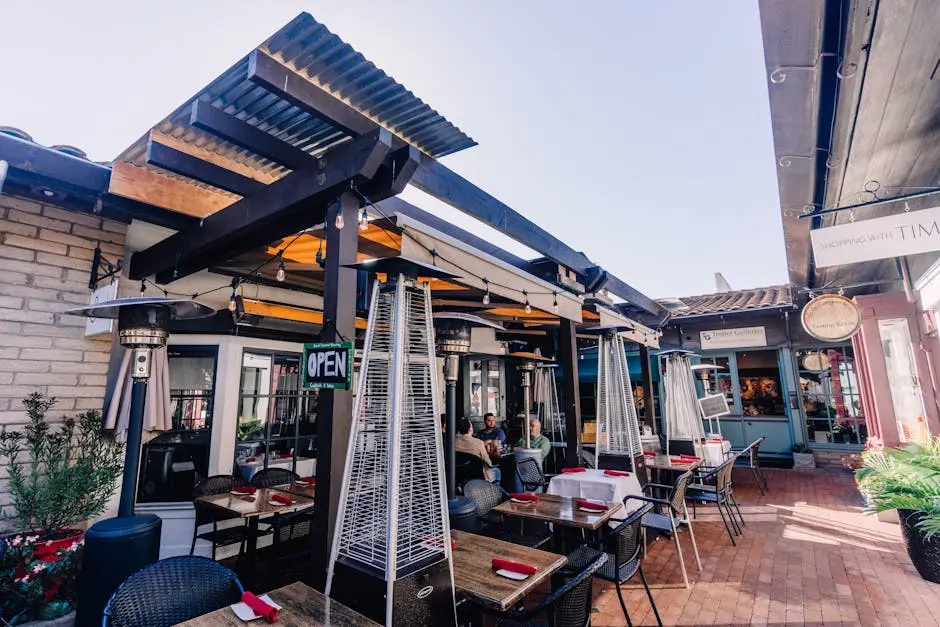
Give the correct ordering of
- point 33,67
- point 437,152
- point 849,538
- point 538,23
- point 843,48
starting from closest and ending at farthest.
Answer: point 843,48
point 437,152
point 33,67
point 849,538
point 538,23

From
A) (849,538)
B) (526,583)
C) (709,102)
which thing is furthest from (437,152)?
(849,538)

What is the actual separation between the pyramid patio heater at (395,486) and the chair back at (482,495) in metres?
1.43

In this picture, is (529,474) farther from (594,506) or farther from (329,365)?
(329,365)

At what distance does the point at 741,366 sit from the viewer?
10.4 meters

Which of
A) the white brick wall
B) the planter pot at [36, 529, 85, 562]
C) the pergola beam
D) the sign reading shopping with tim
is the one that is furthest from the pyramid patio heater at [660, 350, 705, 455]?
the white brick wall

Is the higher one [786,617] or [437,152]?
[437,152]

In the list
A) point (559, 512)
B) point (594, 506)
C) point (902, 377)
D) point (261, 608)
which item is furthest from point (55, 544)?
point (902, 377)

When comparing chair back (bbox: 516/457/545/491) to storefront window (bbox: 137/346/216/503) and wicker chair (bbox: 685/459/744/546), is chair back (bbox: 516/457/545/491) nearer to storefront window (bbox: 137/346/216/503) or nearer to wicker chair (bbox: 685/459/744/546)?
wicker chair (bbox: 685/459/744/546)

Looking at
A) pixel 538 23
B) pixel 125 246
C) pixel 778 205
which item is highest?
pixel 538 23

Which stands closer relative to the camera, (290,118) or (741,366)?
(290,118)

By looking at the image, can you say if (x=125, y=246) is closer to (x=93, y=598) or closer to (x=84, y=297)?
(x=84, y=297)

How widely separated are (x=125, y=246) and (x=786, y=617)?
6.13 m

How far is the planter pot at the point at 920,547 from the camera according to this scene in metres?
3.54

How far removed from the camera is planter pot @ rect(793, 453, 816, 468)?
8.59 metres
